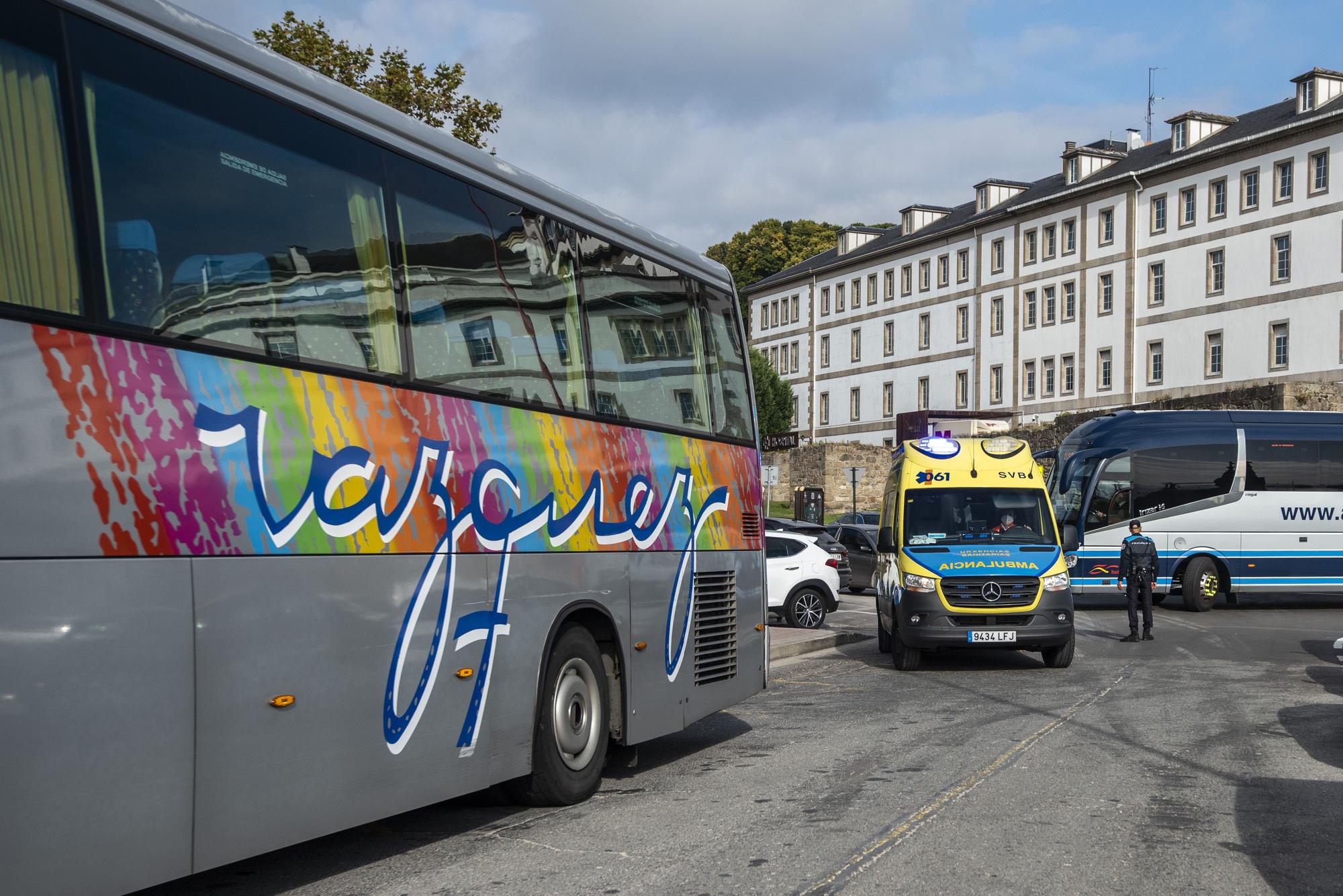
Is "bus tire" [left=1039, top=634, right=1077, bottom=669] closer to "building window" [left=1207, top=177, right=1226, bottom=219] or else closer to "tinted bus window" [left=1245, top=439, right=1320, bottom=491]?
"tinted bus window" [left=1245, top=439, right=1320, bottom=491]

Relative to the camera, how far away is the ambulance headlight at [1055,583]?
16359mm

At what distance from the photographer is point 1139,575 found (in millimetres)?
21344

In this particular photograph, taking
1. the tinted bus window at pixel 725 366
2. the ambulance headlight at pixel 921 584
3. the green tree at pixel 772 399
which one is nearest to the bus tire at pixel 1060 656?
the ambulance headlight at pixel 921 584

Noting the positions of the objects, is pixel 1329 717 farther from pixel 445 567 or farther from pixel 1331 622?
pixel 1331 622

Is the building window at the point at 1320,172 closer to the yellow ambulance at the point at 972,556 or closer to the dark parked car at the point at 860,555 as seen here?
the dark parked car at the point at 860,555

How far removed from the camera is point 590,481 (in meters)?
8.59

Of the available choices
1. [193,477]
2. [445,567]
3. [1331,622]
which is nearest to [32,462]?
[193,477]

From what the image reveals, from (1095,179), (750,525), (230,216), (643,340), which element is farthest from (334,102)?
(1095,179)

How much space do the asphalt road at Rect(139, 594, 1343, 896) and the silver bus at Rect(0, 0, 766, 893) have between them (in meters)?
0.53

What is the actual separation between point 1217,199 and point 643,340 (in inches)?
2304

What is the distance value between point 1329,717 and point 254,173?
10646mm

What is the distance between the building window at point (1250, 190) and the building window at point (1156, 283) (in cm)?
531

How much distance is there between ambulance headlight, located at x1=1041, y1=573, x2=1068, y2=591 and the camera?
53.7 feet


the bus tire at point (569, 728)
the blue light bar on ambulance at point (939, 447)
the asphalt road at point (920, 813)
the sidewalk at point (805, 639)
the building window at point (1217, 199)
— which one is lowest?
the sidewalk at point (805, 639)
